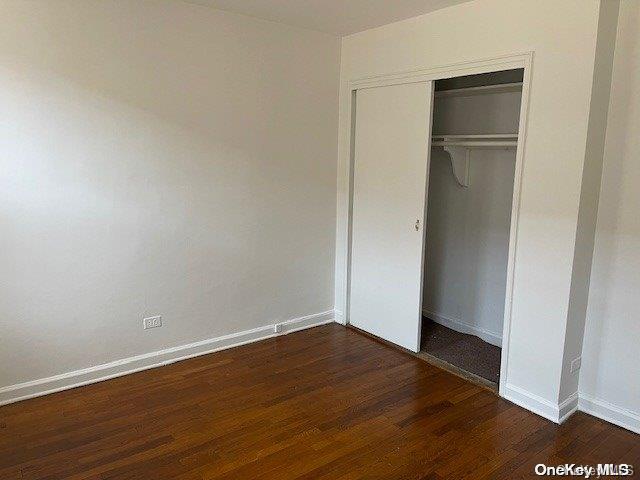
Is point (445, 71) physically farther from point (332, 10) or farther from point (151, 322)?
point (151, 322)

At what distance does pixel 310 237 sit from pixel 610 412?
95.8 inches

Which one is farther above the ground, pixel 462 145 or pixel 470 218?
pixel 462 145

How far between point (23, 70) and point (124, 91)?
550mm

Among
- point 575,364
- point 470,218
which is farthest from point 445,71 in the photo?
point 575,364

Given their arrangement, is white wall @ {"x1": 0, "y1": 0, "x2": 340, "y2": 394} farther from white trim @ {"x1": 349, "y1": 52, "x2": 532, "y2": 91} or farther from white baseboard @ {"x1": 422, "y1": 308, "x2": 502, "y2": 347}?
white baseboard @ {"x1": 422, "y1": 308, "x2": 502, "y2": 347}

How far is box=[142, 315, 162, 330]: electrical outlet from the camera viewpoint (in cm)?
339

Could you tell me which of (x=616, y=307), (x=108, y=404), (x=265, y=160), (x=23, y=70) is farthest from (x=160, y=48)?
(x=616, y=307)

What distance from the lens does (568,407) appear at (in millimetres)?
2900

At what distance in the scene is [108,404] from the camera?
2.94 metres

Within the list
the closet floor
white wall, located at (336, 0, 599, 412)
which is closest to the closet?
the closet floor

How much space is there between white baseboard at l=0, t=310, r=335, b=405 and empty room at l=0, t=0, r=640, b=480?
2 centimetres

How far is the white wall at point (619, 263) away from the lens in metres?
2.61

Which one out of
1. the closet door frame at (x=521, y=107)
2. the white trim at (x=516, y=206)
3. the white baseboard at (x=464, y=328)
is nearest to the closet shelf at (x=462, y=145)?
the closet door frame at (x=521, y=107)

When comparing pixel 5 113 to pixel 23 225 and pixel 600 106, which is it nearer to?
pixel 23 225
